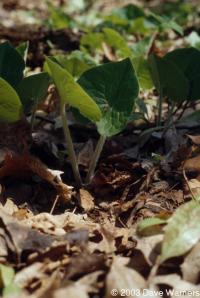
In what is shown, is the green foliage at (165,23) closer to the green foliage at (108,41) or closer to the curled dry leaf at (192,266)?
the green foliage at (108,41)

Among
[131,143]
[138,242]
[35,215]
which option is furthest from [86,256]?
[131,143]

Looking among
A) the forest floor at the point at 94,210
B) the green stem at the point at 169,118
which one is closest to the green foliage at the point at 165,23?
the forest floor at the point at 94,210

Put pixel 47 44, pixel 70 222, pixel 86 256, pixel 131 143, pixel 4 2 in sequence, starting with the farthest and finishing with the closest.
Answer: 1. pixel 4 2
2. pixel 47 44
3. pixel 131 143
4. pixel 70 222
5. pixel 86 256

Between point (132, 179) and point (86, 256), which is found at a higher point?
point (86, 256)

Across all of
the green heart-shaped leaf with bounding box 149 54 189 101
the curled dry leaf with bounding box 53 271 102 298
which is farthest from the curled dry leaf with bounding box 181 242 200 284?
the green heart-shaped leaf with bounding box 149 54 189 101

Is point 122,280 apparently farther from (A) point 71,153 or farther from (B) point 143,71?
(B) point 143,71

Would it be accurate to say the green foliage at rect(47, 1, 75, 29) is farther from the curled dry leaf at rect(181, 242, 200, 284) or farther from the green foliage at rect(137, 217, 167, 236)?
the curled dry leaf at rect(181, 242, 200, 284)

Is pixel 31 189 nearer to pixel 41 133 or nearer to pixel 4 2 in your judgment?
pixel 41 133
